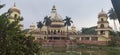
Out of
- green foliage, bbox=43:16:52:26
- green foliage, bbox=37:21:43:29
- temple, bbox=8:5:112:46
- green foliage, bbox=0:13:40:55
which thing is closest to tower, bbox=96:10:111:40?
temple, bbox=8:5:112:46

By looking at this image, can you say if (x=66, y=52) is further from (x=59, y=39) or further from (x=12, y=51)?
(x=12, y=51)

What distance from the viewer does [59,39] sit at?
61375 mm

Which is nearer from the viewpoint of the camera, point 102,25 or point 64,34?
point 64,34

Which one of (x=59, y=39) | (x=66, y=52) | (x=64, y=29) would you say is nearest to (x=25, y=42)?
(x=66, y=52)

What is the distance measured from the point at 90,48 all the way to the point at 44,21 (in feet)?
55.6

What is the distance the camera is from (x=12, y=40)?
76.5 ft

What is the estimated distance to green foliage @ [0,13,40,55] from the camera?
22875 mm

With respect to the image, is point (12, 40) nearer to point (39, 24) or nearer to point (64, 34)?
point (64, 34)

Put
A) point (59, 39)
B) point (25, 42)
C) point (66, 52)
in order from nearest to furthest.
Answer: point (25, 42), point (66, 52), point (59, 39)

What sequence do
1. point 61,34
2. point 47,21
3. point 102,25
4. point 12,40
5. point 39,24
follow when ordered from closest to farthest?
point 12,40, point 61,34, point 102,25, point 47,21, point 39,24

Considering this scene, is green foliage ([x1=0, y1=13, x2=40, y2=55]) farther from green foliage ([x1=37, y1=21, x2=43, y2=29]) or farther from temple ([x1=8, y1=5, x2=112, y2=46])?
green foliage ([x1=37, y1=21, x2=43, y2=29])

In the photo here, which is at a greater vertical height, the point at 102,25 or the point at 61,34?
the point at 102,25

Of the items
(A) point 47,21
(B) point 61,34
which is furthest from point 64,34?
(A) point 47,21

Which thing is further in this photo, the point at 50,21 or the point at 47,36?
the point at 50,21
